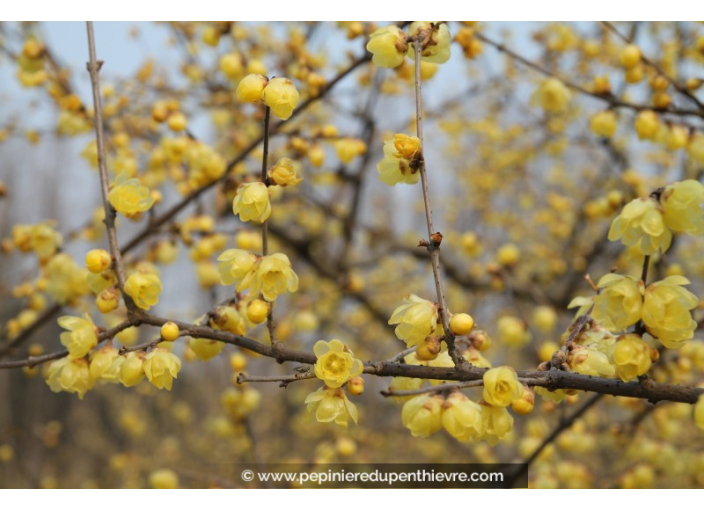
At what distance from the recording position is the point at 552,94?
1.99 m

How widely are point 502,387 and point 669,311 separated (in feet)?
0.95

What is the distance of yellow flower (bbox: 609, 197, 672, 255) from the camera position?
0.97 m

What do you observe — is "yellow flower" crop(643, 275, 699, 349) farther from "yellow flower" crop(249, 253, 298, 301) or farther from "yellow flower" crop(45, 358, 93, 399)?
"yellow flower" crop(45, 358, 93, 399)

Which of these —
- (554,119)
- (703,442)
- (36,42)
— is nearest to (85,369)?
(36,42)

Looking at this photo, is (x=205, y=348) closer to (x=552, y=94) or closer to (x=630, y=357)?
(x=630, y=357)

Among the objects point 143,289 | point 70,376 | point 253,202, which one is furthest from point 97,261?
point 253,202

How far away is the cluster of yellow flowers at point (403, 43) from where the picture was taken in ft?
4.02

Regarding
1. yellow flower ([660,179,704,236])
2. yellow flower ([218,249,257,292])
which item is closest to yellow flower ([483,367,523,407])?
yellow flower ([660,179,704,236])

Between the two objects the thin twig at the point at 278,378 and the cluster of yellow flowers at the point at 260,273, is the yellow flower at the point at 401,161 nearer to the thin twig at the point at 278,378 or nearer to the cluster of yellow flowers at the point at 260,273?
the cluster of yellow flowers at the point at 260,273

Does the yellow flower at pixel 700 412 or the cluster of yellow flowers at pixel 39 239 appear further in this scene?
the cluster of yellow flowers at pixel 39 239

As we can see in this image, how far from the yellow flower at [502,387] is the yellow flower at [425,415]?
0.39 ft

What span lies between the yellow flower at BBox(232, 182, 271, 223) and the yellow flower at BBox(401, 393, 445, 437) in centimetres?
44

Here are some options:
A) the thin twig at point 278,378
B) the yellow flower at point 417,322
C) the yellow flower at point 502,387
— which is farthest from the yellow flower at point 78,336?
the yellow flower at point 502,387
